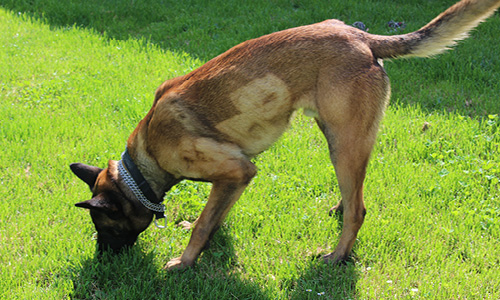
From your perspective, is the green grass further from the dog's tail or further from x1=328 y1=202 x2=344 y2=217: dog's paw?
the dog's tail

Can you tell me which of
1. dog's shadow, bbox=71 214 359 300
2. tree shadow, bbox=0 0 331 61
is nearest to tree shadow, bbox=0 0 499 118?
tree shadow, bbox=0 0 331 61

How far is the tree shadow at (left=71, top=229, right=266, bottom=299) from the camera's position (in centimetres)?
336

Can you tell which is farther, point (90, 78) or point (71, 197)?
point (90, 78)

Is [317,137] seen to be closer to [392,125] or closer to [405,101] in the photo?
[392,125]

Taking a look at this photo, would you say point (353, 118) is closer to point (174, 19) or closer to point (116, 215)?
point (116, 215)

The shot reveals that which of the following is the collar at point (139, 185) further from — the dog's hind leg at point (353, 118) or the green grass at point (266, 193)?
the dog's hind leg at point (353, 118)

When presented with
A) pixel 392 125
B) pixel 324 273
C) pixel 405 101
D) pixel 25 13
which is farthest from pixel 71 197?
pixel 25 13

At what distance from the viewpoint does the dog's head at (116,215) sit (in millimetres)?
3506

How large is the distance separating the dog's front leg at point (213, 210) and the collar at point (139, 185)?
0.36 m

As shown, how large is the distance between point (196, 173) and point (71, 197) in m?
1.45

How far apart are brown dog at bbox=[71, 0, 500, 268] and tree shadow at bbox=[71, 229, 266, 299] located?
0.41ft

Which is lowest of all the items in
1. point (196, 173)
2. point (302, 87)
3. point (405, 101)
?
point (405, 101)

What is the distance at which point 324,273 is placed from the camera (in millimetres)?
3531

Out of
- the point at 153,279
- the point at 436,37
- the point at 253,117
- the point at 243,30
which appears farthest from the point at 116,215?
the point at 243,30
